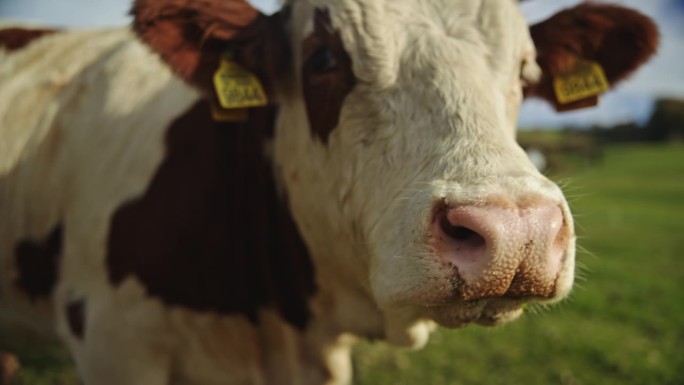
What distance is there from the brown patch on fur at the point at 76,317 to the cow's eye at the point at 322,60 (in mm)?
1732

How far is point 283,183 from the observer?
2.93 m

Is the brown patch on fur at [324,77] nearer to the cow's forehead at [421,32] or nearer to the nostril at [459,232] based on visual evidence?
the cow's forehead at [421,32]

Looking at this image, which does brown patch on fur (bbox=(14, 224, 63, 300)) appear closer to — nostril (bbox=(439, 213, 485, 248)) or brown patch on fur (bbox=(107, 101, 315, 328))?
brown patch on fur (bbox=(107, 101, 315, 328))

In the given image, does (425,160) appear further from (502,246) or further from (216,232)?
(216,232)

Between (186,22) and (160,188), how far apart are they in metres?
0.83

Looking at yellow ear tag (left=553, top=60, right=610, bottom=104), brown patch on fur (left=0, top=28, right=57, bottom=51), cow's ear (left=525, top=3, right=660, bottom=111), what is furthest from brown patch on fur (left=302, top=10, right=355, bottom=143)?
brown patch on fur (left=0, top=28, right=57, bottom=51)

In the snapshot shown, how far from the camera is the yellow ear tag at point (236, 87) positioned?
2693 millimetres

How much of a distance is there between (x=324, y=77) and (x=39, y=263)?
2164 mm

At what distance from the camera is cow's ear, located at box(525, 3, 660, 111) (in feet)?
10.0

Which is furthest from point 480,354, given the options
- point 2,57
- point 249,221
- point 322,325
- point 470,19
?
point 2,57

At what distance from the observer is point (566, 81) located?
324 cm

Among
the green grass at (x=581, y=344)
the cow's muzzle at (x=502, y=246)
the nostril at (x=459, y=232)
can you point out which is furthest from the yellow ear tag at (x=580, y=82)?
the nostril at (x=459, y=232)

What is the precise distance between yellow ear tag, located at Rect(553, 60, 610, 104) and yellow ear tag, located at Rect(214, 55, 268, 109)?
61.7 inches

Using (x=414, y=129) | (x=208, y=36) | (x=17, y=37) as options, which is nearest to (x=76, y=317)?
(x=208, y=36)
